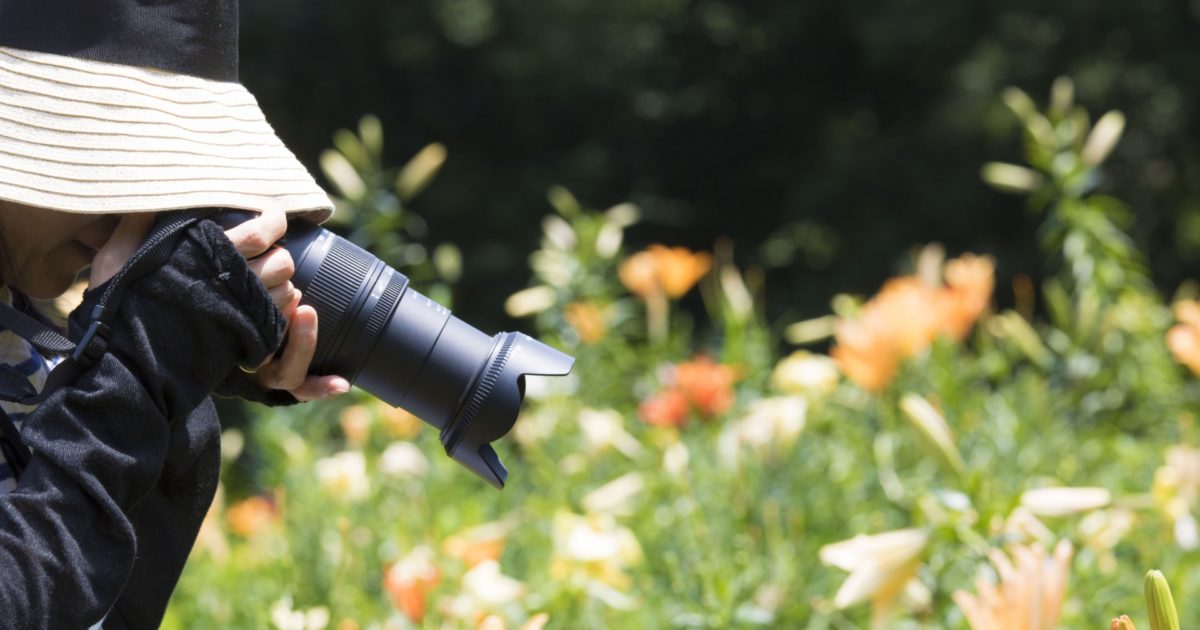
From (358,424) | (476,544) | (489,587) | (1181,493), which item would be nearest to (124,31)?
(489,587)

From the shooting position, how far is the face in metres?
0.79

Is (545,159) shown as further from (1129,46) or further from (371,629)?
(371,629)

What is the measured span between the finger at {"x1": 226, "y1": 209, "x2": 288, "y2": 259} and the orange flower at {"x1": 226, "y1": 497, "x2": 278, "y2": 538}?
115cm

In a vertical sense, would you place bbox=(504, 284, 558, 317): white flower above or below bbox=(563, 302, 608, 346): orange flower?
below

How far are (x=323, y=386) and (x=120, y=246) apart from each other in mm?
157

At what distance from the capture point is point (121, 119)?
768mm

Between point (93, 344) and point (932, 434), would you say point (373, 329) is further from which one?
point (932, 434)

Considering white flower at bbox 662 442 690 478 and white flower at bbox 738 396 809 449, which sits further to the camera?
white flower at bbox 738 396 809 449

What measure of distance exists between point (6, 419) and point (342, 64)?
820 centimetres

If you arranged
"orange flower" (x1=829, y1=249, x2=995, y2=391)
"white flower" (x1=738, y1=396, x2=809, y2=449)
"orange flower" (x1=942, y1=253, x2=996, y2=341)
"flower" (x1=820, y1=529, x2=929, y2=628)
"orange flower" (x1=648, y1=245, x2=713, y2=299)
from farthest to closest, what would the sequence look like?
"orange flower" (x1=648, y1=245, x2=713, y2=299)
"orange flower" (x1=942, y1=253, x2=996, y2=341)
"orange flower" (x1=829, y1=249, x2=995, y2=391)
"white flower" (x1=738, y1=396, x2=809, y2=449)
"flower" (x1=820, y1=529, x2=929, y2=628)

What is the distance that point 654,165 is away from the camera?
895 cm

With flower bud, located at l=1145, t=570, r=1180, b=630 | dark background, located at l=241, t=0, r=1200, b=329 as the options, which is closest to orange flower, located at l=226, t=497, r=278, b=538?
flower bud, located at l=1145, t=570, r=1180, b=630

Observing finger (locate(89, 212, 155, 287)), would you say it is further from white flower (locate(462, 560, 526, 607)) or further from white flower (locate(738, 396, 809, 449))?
white flower (locate(738, 396, 809, 449))

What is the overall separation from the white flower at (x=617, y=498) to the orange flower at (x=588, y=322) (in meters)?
0.58
